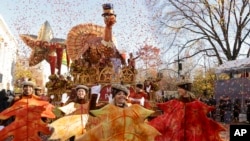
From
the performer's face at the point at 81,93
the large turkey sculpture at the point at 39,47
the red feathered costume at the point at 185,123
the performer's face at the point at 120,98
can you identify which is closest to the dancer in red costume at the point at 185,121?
the red feathered costume at the point at 185,123

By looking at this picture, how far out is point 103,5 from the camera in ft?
56.4

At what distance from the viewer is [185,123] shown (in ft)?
24.6

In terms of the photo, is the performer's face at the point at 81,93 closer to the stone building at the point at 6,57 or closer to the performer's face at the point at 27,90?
the performer's face at the point at 27,90

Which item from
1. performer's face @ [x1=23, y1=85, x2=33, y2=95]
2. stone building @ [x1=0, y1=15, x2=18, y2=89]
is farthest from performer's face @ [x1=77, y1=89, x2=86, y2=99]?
stone building @ [x1=0, y1=15, x2=18, y2=89]

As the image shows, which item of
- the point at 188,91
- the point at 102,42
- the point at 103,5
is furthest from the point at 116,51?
the point at 188,91

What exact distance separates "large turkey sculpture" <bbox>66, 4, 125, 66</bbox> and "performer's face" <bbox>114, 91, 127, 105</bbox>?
10.8 metres

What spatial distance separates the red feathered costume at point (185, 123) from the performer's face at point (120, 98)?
1955 millimetres

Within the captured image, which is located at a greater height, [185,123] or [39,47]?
[39,47]

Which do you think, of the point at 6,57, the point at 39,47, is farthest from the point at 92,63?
the point at 6,57

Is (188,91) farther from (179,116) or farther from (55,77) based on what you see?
(55,77)

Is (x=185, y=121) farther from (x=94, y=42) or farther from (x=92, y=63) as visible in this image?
(x=94, y=42)

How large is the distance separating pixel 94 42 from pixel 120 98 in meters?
12.2

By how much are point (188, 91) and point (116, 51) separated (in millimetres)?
10152

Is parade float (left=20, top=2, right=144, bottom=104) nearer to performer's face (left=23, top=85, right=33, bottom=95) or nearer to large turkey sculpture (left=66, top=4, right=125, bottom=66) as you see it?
large turkey sculpture (left=66, top=4, right=125, bottom=66)
